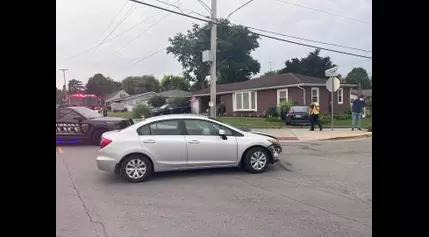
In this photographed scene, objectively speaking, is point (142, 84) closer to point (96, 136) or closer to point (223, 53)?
point (223, 53)

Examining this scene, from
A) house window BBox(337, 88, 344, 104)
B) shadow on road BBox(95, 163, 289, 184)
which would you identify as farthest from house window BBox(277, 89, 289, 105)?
shadow on road BBox(95, 163, 289, 184)

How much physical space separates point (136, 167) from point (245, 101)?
26211 millimetres

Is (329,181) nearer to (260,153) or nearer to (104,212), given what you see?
(260,153)

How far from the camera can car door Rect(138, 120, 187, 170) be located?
7230 mm

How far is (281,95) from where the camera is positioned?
2917cm

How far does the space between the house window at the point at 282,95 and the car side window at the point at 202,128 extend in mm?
21512

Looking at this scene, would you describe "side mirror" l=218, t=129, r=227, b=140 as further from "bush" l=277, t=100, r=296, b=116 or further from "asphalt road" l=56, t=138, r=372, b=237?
"bush" l=277, t=100, r=296, b=116

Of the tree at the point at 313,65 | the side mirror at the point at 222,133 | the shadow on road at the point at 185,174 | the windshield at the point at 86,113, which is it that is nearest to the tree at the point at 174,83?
the tree at the point at 313,65

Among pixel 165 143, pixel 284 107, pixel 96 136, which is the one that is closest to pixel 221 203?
pixel 165 143

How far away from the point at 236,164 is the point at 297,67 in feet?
160
